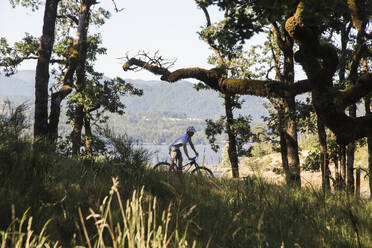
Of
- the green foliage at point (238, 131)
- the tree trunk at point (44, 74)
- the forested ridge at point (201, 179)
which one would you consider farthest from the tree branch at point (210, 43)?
the tree trunk at point (44, 74)

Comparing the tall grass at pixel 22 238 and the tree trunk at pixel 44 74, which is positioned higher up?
the tree trunk at pixel 44 74

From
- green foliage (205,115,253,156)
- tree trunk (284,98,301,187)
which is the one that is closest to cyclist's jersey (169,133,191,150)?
tree trunk (284,98,301,187)

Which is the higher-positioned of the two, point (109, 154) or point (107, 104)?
point (107, 104)

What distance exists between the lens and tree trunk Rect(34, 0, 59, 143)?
10781mm

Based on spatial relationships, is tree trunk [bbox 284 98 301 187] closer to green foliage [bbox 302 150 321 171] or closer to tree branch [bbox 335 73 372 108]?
green foliage [bbox 302 150 321 171]

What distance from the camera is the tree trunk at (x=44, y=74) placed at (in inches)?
424

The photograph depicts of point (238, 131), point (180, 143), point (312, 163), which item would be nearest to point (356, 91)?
point (180, 143)

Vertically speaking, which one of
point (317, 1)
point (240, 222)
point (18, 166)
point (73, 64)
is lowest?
point (240, 222)

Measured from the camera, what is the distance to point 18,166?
3713 millimetres

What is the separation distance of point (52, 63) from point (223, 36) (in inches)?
730

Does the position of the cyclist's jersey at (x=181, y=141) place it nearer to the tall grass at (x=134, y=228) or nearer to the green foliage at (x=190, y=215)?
the green foliage at (x=190, y=215)

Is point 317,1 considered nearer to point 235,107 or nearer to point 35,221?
point 35,221

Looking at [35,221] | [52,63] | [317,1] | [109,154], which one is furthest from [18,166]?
[52,63]

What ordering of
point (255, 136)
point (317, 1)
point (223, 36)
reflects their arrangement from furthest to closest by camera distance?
point (255, 136) < point (223, 36) < point (317, 1)
